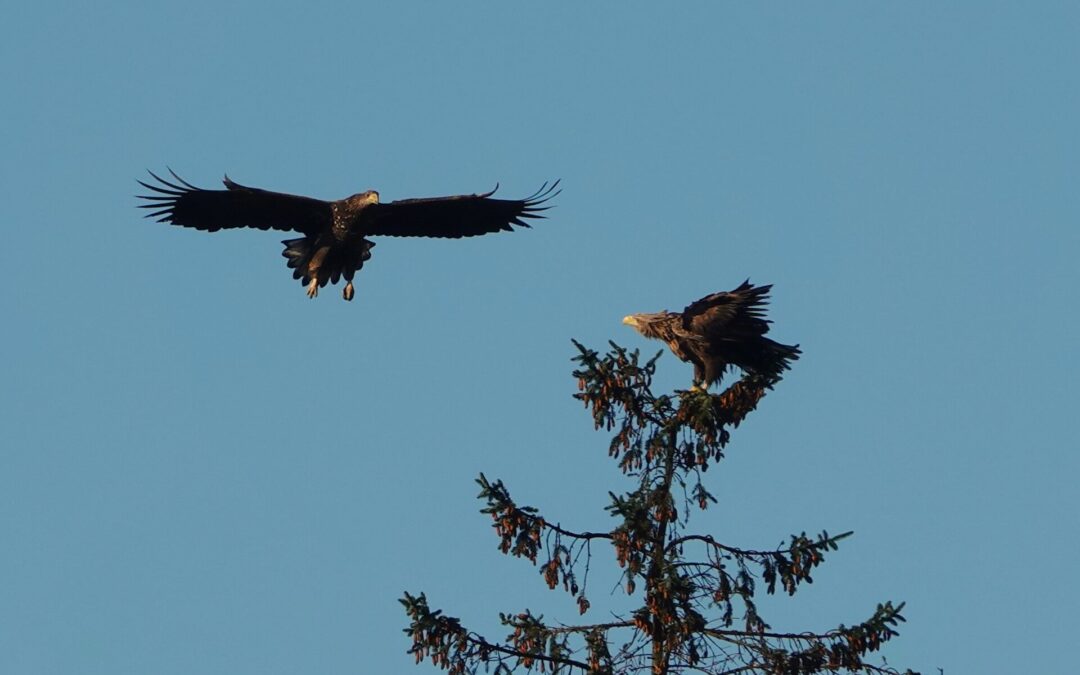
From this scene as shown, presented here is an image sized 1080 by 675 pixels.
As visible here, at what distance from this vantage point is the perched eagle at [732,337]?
52.0 ft

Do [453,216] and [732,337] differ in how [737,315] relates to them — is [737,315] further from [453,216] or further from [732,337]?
[453,216]

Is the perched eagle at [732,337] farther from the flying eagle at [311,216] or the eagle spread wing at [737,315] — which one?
the flying eagle at [311,216]

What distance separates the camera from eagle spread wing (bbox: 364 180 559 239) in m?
21.8

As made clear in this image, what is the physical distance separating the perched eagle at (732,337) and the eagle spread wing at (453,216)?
240 inches

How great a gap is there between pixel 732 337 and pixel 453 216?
6975 mm

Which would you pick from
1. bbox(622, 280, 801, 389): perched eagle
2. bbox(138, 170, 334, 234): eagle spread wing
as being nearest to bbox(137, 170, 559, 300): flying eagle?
bbox(138, 170, 334, 234): eagle spread wing

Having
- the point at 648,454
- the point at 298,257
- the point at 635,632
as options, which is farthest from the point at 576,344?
the point at 298,257

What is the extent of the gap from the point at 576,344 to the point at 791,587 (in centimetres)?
214

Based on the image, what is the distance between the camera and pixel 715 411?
13305mm

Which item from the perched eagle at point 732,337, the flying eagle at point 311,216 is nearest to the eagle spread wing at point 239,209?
the flying eagle at point 311,216

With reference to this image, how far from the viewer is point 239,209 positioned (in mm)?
21422

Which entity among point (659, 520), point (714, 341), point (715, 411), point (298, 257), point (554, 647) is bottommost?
point (554, 647)

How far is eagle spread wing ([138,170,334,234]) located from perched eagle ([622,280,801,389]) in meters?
6.42

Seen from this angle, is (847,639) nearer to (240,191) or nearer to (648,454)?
(648,454)
